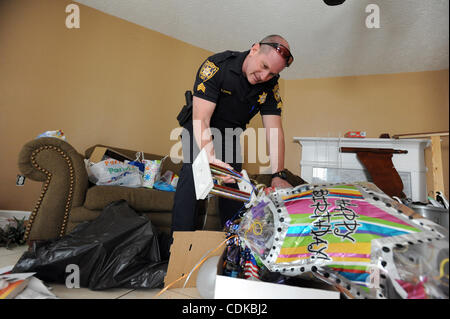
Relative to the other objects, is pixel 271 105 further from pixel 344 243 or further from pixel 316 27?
pixel 316 27

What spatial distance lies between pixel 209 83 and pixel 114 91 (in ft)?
6.08

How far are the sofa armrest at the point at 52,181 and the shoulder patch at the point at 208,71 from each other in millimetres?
907

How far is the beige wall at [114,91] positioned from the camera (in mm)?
2053

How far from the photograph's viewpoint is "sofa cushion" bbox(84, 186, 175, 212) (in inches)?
51.9

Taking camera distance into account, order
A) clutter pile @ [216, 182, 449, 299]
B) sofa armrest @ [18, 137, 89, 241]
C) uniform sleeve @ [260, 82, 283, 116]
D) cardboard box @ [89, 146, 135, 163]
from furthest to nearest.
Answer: cardboard box @ [89, 146, 135, 163] < sofa armrest @ [18, 137, 89, 241] < uniform sleeve @ [260, 82, 283, 116] < clutter pile @ [216, 182, 449, 299]

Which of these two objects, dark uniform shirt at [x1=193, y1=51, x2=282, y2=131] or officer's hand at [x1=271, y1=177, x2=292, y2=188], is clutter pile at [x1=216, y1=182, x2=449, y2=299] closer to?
officer's hand at [x1=271, y1=177, x2=292, y2=188]

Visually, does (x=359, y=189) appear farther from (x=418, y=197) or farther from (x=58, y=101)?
(x=418, y=197)

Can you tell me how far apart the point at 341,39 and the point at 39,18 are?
9.61 ft

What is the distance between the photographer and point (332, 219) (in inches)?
19.4

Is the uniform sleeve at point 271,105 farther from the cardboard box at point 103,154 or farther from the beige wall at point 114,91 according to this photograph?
the beige wall at point 114,91

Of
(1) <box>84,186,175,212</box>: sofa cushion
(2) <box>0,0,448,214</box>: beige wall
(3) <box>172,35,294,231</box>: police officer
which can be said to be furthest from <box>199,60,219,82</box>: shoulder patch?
(2) <box>0,0,448,214</box>: beige wall

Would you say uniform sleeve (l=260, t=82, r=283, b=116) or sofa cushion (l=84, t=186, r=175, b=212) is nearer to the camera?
uniform sleeve (l=260, t=82, r=283, b=116)

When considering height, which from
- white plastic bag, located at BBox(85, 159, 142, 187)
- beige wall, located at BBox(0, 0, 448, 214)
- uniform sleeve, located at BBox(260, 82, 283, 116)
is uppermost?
beige wall, located at BBox(0, 0, 448, 214)

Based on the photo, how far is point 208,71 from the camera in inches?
36.9
